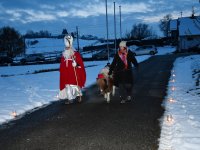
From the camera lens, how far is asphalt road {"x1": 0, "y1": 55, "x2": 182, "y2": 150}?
6461 millimetres

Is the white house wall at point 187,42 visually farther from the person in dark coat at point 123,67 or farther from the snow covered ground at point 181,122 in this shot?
the person in dark coat at point 123,67

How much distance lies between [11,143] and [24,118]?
2.53 meters

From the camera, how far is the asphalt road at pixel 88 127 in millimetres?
6461

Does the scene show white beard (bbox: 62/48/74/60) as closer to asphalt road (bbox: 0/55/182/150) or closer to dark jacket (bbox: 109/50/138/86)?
dark jacket (bbox: 109/50/138/86)

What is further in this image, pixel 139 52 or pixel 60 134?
pixel 139 52

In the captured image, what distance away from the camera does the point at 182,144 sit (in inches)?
249

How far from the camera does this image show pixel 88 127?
310 inches

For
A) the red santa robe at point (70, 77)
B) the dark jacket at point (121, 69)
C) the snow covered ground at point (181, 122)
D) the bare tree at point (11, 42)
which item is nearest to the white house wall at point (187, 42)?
the bare tree at point (11, 42)

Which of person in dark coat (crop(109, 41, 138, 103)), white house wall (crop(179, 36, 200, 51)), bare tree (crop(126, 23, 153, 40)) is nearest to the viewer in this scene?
person in dark coat (crop(109, 41, 138, 103))

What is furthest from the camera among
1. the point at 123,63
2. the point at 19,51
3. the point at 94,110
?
the point at 19,51

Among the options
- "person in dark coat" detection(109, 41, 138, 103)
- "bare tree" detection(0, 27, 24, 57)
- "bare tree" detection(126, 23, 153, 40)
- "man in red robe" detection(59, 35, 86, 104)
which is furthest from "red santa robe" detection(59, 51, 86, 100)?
Answer: "bare tree" detection(126, 23, 153, 40)

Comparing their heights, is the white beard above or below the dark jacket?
above

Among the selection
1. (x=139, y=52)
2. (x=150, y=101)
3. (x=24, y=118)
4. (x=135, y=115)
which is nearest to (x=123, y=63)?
(x=150, y=101)

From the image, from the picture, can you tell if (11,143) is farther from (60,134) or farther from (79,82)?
(79,82)
